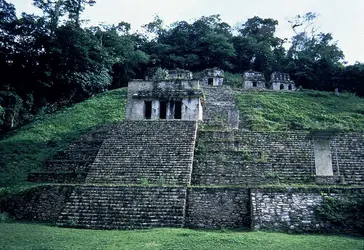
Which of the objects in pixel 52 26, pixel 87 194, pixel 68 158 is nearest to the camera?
pixel 87 194

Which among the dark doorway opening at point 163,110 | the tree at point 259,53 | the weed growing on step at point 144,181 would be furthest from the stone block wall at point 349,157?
the tree at point 259,53

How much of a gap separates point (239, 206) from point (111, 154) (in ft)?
17.9

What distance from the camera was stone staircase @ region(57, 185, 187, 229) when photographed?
915 centimetres

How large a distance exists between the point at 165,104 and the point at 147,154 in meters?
4.08

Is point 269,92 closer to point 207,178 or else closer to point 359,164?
point 359,164

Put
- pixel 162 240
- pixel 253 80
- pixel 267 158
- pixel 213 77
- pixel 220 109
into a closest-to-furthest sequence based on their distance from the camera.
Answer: pixel 162 240 → pixel 267 158 → pixel 220 109 → pixel 253 80 → pixel 213 77

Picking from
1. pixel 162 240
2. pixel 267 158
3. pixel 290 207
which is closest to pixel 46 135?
pixel 267 158

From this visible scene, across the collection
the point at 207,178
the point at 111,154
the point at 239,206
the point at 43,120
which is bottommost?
the point at 239,206

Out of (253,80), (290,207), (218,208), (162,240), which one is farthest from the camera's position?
(253,80)

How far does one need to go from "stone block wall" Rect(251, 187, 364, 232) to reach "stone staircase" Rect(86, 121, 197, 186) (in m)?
2.69

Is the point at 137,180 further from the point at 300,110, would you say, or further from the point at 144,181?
the point at 300,110

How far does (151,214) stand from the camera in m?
9.34

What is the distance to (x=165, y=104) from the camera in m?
16.0

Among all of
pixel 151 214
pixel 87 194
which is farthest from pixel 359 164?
pixel 87 194
